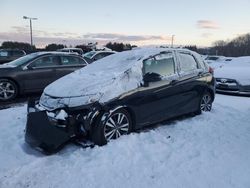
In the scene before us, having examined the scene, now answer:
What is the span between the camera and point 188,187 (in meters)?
3.87

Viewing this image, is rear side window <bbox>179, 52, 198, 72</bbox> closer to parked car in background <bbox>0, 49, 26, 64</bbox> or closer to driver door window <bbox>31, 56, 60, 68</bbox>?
driver door window <bbox>31, 56, 60, 68</bbox>

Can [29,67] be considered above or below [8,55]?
above

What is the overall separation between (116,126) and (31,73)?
5.09 metres

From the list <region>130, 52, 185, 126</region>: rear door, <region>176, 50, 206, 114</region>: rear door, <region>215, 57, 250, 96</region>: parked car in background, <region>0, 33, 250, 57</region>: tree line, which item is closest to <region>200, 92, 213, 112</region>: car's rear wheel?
<region>176, 50, 206, 114</region>: rear door

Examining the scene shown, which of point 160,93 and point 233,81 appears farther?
point 233,81

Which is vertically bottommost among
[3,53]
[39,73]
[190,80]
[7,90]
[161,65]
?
[7,90]

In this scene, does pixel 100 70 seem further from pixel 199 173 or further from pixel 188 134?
pixel 199 173

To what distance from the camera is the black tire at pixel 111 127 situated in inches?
196

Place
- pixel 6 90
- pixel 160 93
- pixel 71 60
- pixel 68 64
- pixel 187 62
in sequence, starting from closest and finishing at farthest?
pixel 160 93 < pixel 187 62 < pixel 6 90 < pixel 68 64 < pixel 71 60

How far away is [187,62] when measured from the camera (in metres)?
6.86

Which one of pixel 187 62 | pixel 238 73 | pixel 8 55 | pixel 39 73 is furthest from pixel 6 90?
pixel 8 55

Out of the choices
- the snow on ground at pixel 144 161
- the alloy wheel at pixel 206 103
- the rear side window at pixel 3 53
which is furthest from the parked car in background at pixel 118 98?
the rear side window at pixel 3 53

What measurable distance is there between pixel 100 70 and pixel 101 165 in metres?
2.30

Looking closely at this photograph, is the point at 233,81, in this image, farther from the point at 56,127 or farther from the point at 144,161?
the point at 56,127
